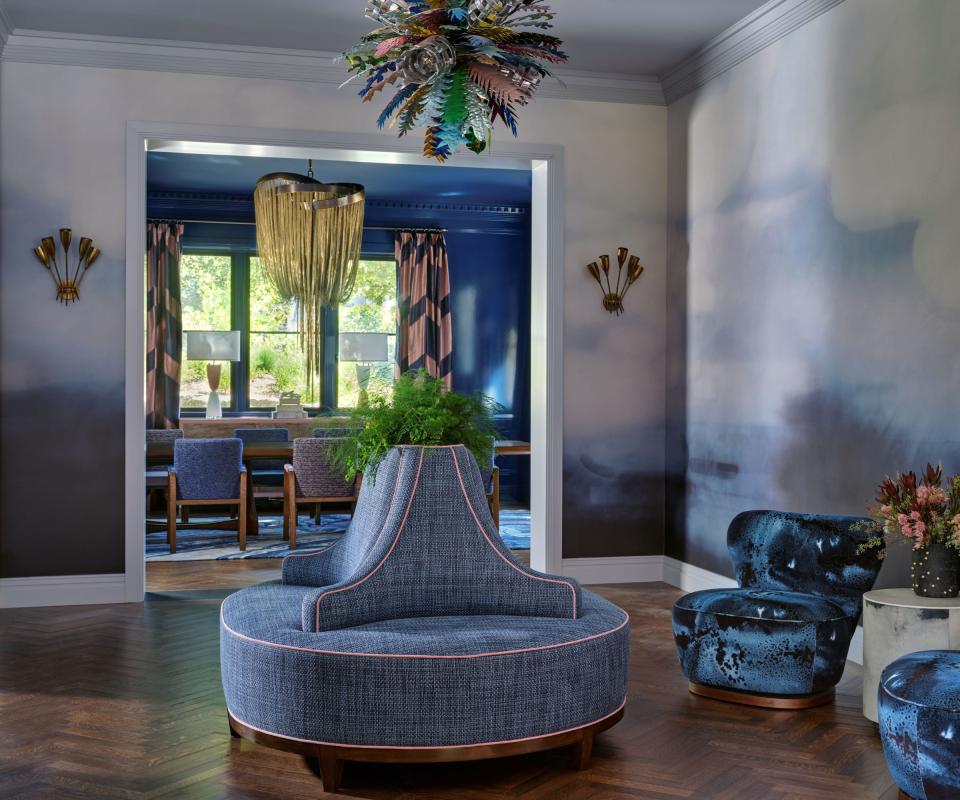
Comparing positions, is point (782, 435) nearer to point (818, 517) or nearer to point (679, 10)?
point (818, 517)

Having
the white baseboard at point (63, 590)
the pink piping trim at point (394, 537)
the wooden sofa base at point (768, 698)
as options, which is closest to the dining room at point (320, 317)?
the white baseboard at point (63, 590)

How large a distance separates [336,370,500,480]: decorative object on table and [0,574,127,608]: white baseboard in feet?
8.28

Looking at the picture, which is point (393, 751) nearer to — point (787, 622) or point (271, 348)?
point (787, 622)

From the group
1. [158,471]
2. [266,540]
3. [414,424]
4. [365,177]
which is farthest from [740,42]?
[158,471]

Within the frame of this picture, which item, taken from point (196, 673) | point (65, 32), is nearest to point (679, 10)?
point (65, 32)

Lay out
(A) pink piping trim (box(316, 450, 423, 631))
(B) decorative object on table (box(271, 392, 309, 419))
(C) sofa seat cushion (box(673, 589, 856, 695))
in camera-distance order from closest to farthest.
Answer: (A) pink piping trim (box(316, 450, 423, 631))
(C) sofa seat cushion (box(673, 589, 856, 695))
(B) decorative object on table (box(271, 392, 309, 419))

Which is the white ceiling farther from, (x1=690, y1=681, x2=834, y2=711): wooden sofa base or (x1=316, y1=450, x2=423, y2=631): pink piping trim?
(x1=690, y1=681, x2=834, y2=711): wooden sofa base

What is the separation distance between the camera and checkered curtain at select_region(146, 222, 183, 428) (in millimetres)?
8969

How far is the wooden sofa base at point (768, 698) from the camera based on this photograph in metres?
3.55

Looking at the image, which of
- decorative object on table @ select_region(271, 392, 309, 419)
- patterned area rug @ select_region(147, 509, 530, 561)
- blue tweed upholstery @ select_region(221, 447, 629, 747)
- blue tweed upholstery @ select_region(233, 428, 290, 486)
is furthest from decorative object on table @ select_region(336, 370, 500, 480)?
decorative object on table @ select_region(271, 392, 309, 419)

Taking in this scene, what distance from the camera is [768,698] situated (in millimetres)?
3576

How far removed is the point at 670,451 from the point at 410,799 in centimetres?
365

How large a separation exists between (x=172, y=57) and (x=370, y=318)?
4378 millimetres

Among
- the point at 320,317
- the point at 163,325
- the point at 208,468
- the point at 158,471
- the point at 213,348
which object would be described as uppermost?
the point at 320,317
